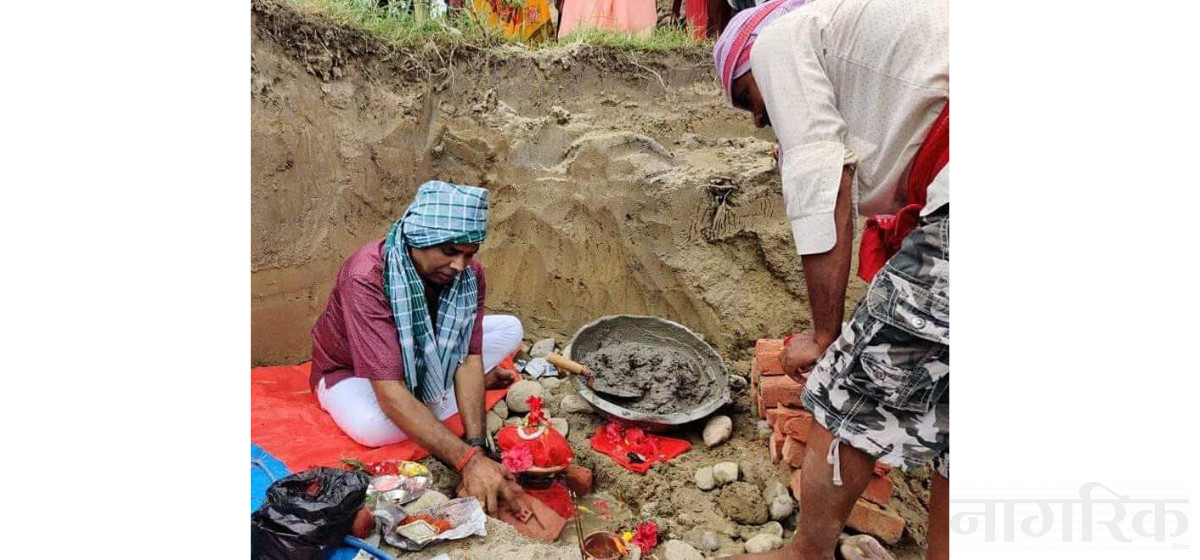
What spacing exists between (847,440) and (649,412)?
1.17m

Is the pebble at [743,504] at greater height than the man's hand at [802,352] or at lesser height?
lesser

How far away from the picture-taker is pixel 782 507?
211 centimetres

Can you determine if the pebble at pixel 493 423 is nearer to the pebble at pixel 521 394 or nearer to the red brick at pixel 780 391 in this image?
the pebble at pixel 521 394

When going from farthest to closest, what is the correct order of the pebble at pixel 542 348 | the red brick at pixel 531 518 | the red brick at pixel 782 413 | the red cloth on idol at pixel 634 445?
the pebble at pixel 542 348 < the red cloth on idol at pixel 634 445 < the red brick at pixel 782 413 < the red brick at pixel 531 518

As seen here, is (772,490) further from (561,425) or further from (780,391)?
(561,425)

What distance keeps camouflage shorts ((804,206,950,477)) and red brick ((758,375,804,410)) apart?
2.54 ft

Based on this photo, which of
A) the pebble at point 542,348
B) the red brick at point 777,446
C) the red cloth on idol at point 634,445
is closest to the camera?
the red brick at point 777,446

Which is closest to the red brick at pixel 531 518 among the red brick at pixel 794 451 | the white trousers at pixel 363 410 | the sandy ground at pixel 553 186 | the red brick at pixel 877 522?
the sandy ground at pixel 553 186

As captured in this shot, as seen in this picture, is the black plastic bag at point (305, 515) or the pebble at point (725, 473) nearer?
the black plastic bag at point (305, 515)

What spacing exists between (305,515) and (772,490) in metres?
1.45

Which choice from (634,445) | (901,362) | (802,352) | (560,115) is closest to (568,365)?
(634,445)

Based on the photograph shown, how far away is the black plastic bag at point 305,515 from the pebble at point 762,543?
43.5 inches

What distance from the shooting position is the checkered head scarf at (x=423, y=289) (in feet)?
6.88
